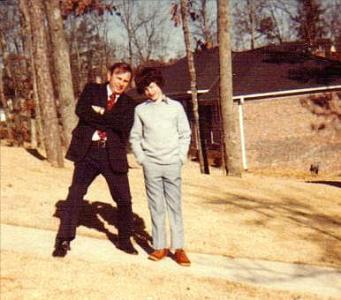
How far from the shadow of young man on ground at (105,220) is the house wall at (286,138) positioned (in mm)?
14134

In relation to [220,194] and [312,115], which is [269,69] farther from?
[220,194]

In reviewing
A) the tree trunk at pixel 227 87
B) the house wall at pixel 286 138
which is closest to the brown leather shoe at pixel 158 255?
the tree trunk at pixel 227 87

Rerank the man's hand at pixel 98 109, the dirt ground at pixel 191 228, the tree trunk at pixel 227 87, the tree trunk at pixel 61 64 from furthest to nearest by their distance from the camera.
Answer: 1. the tree trunk at pixel 61 64
2. the tree trunk at pixel 227 87
3. the man's hand at pixel 98 109
4. the dirt ground at pixel 191 228

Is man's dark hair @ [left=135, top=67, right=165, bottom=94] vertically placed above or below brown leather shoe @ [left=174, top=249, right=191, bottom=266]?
above

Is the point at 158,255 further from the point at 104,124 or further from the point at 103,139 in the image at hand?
the point at 104,124

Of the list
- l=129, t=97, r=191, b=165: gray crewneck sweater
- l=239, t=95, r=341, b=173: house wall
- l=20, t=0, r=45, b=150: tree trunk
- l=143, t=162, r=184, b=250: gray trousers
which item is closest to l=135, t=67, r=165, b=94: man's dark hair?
l=129, t=97, r=191, b=165: gray crewneck sweater

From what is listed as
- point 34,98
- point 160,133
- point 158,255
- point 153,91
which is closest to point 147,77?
point 153,91

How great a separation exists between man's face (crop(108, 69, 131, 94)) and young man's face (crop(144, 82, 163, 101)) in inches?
12.5

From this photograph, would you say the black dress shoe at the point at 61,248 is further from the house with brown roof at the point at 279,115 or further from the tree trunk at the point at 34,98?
the house with brown roof at the point at 279,115

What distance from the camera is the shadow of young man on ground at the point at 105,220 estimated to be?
23.5 ft

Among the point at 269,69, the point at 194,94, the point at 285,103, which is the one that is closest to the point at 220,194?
the point at 194,94

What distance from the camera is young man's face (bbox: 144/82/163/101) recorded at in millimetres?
5672

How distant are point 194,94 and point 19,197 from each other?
10102 millimetres

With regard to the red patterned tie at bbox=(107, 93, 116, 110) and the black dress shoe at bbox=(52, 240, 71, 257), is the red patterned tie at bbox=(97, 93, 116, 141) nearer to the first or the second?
the red patterned tie at bbox=(107, 93, 116, 110)
